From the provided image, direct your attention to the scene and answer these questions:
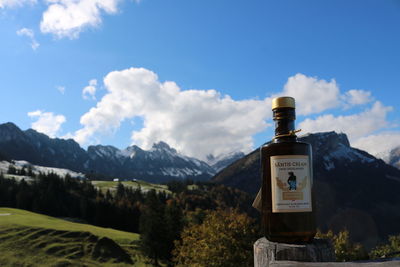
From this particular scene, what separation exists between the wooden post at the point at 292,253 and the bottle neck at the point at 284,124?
999mm

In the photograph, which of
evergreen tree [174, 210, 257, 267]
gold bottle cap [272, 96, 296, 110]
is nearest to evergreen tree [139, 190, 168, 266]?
evergreen tree [174, 210, 257, 267]

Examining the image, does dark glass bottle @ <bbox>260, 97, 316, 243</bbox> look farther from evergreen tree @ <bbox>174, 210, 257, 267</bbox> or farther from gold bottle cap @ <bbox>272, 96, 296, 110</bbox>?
evergreen tree @ <bbox>174, 210, 257, 267</bbox>

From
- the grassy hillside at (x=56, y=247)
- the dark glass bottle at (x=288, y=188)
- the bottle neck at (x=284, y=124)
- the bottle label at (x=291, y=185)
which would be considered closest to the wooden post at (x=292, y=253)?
the dark glass bottle at (x=288, y=188)

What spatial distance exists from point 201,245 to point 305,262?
45.4 metres

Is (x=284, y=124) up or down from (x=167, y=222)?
up

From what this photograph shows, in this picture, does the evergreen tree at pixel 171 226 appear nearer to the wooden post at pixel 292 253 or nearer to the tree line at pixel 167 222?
the tree line at pixel 167 222

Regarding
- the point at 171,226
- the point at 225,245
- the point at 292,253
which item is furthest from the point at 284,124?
the point at 171,226

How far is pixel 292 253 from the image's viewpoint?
2.97m

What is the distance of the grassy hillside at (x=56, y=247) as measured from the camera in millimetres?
62375

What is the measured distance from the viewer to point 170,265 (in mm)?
80500

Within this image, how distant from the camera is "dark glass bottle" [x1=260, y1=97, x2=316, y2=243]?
3295 mm

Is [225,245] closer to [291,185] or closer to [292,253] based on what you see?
[291,185]

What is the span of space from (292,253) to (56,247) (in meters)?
74.0

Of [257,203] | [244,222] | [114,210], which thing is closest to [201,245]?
[244,222]
